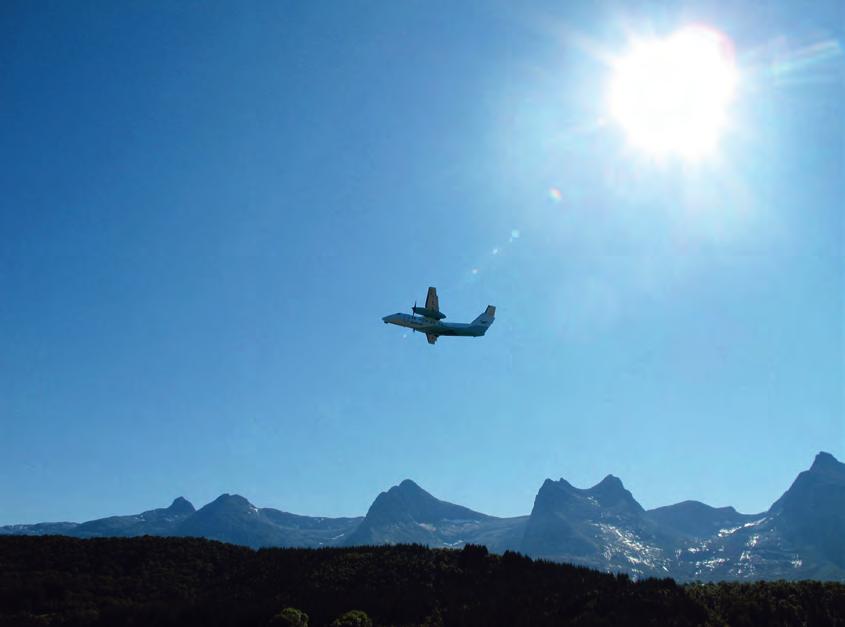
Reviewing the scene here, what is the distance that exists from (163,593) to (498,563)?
2852 cm

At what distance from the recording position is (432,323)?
58344 millimetres

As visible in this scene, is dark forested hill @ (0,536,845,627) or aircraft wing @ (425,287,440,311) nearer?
dark forested hill @ (0,536,845,627)

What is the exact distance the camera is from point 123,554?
5659 centimetres

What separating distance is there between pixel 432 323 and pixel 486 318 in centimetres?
862

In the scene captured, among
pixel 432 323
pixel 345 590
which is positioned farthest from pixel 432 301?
pixel 345 590

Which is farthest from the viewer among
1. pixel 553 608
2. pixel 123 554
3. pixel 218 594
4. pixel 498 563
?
pixel 123 554

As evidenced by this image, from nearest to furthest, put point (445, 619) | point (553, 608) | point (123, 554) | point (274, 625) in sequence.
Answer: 1. point (274, 625)
2. point (445, 619)
3. point (553, 608)
4. point (123, 554)

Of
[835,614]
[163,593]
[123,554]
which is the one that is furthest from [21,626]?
[835,614]

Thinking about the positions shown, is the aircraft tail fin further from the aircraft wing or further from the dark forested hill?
the dark forested hill

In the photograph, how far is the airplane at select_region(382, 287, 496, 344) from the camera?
56844 mm

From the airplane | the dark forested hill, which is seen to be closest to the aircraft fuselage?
the airplane

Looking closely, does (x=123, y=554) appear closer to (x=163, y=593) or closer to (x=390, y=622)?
(x=163, y=593)

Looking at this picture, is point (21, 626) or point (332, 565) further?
point (332, 565)

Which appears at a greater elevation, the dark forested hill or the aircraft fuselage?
the aircraft fuselage
